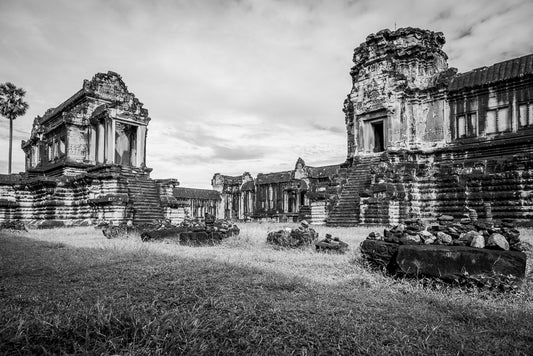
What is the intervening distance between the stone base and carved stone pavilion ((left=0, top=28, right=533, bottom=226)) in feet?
36.7

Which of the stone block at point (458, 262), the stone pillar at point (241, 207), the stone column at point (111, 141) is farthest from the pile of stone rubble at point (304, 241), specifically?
the stone pillar at point (241, 207)

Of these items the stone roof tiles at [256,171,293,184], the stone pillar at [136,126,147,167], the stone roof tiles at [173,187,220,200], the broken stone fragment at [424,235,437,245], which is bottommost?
the broken stone fragment at [424,235,437,245]

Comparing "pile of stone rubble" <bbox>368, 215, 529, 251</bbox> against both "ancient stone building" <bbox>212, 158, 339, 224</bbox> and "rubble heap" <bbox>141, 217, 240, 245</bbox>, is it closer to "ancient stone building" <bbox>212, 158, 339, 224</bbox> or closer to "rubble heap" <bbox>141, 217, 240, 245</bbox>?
"rubble heap" <bbox>141, 217, 240, 245</bbox>

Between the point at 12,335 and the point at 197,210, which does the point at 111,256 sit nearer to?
the point at 12,335

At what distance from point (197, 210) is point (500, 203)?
28.1 m

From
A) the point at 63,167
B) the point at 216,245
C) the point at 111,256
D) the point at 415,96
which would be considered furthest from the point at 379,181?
the point at 63,167

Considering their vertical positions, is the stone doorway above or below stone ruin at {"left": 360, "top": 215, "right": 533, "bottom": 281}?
above

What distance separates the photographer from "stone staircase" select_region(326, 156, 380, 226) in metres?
17.7

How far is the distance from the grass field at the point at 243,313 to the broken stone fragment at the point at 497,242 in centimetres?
56

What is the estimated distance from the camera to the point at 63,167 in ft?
73.9

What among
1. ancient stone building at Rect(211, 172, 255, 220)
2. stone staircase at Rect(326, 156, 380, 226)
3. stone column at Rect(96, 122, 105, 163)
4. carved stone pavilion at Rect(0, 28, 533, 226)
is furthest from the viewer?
ancient stone building at Rect(211, 172, 255, 220)

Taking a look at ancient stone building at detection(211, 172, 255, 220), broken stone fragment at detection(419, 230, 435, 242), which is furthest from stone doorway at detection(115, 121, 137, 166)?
broken stone fragment at detection(419, 230, 435, 242)

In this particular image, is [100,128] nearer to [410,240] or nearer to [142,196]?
[142,196]

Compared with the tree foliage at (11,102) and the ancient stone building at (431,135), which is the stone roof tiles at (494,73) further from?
the tree foliage at (11,102)
